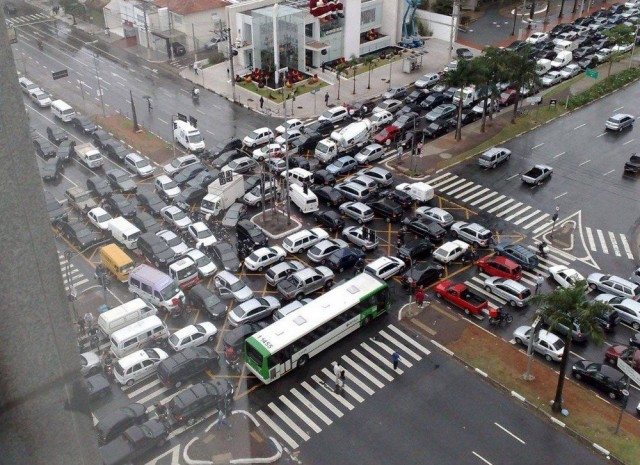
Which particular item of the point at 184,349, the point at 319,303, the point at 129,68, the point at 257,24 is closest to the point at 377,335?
the point at 319,303

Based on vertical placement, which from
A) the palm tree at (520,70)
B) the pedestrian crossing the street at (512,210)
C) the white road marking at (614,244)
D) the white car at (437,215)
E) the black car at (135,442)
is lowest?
the pedestrian crossing the street at (512,210)

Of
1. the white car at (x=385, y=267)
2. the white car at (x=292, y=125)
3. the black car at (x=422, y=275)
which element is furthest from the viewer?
the white car at (x=292, y=125)

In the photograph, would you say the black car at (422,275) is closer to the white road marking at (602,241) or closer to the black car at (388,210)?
the black car at (388,210)

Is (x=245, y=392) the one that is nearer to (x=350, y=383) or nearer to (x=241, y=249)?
(x=350, y=383)

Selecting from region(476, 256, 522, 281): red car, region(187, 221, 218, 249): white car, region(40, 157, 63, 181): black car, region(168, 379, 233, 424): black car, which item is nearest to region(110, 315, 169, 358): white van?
region(168, 379, 233, 424): black car

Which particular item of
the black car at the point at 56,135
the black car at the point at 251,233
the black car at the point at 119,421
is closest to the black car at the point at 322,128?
the black car at the point at 251,233

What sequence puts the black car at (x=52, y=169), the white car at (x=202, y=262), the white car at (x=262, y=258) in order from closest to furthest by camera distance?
the white car at (x=202, y=262)
the white car at (x=262, y=258)
the black car at (x=52, y=169)
